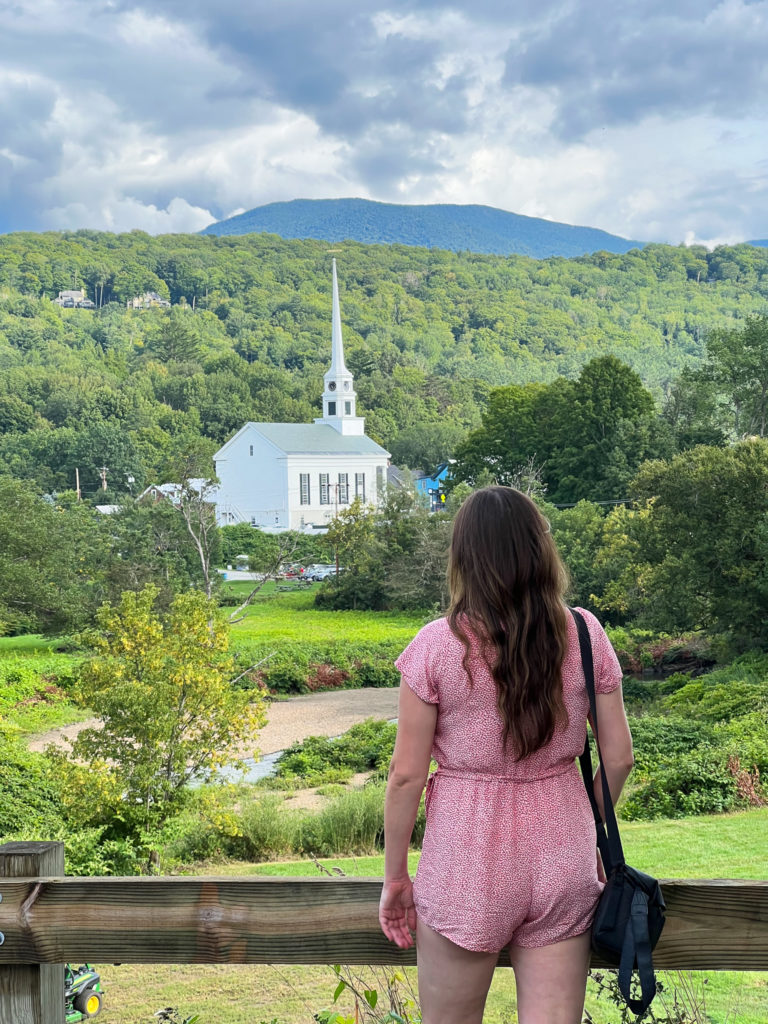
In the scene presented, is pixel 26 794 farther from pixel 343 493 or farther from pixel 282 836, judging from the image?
pixel 343 493

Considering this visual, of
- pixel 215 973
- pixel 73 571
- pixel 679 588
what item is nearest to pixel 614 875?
pixel 215 973

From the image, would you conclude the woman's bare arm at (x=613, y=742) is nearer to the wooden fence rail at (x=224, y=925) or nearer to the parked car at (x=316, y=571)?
the wooden fence rail at (x=224, y=925)

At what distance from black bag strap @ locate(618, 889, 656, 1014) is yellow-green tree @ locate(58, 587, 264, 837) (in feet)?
31.3

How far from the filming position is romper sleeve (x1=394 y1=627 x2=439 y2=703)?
6.68 feet

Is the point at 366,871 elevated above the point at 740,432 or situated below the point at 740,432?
below

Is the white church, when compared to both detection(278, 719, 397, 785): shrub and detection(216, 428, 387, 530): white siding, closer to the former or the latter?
detection(216, 428, 387, 530): white siding

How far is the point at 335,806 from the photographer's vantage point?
504 inches

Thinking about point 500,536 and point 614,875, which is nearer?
point 614,875

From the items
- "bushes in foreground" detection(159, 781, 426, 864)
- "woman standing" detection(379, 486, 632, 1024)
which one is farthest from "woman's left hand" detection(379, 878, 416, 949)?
"bushes in foreground" detection(159, 781, 426, 864)

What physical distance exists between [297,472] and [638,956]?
207 ft

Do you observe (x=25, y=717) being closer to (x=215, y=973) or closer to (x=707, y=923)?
(x=215, y=973)

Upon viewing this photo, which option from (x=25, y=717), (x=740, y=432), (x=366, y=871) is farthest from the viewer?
(x=740, y=432)

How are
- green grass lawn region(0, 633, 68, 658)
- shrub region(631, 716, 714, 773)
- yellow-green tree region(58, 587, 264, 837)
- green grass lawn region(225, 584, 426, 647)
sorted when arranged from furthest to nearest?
green grass lawn region(225, 584, 426, 647), green grass lawn region(0, 633, 68, 658), shrub region(631, 716, 714, 773), yellow-green tree region(58, 587, 264, 837)

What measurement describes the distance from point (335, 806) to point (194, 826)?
191 centimetres
